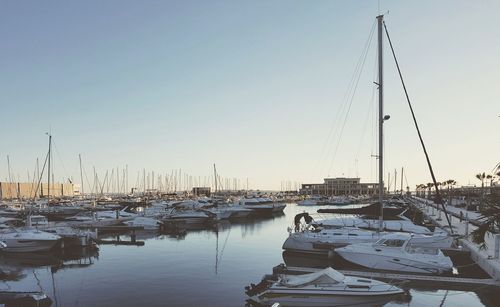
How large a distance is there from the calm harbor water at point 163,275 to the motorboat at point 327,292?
67.7 inches

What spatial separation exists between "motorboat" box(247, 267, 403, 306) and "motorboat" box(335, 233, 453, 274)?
683 cm

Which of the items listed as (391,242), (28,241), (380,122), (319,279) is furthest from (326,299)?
(28,241)

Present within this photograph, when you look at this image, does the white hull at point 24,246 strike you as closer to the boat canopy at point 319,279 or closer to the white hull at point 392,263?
the white hull at point 392,263

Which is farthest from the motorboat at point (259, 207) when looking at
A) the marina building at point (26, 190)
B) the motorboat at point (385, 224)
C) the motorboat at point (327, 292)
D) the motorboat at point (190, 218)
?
the marina building at point (26, 190)

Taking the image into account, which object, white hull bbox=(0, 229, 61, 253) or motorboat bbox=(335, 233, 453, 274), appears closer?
motorboat bbox=(335, 233, 453, 274)

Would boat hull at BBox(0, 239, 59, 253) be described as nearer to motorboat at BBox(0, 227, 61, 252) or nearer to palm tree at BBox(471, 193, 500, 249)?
motorboat at BBox(0, 227, 61, 252)

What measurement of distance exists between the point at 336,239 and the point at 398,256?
6198 millimetres

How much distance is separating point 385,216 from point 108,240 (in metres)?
25.4

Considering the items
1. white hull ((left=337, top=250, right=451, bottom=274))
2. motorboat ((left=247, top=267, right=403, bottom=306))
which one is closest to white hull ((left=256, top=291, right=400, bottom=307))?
motorboat ((left=247, top=267, right=403, bottom=306))

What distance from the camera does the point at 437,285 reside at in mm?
20062

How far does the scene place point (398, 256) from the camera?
23328mm

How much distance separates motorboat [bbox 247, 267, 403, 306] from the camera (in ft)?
52.6

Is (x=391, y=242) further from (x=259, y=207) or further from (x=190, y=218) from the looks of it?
(x=259, y=207)

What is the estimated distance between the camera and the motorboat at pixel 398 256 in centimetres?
2242
